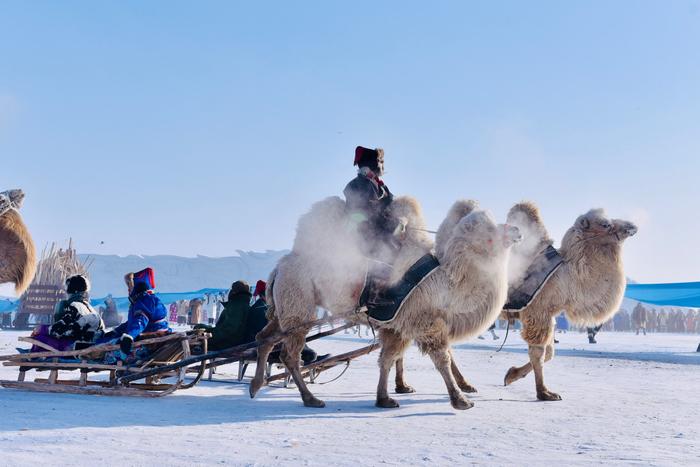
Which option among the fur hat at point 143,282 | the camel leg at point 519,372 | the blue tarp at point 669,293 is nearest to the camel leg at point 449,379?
the camel leg at point 519,372

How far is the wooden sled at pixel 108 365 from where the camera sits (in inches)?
280

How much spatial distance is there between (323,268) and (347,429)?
1.98 meters

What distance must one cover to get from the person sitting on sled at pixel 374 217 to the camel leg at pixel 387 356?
55cm

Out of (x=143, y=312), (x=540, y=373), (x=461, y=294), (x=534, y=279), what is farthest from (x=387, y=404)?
(x=143, y=312)

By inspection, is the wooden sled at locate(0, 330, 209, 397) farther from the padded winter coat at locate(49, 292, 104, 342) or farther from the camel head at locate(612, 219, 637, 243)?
the camel head at locate(612, 219, 637, 243)

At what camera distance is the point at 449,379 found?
6.45 metres

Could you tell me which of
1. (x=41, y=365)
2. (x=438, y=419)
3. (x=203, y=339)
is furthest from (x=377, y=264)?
(x=41, y=365)

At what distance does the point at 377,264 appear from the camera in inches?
270

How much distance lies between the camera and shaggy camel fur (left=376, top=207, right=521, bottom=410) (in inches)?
259

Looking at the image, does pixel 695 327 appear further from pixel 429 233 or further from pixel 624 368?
pixel 429 233

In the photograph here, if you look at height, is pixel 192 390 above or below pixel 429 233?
below

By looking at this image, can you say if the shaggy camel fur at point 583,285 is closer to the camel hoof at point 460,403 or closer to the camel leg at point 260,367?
the camel hoof at point 460,403

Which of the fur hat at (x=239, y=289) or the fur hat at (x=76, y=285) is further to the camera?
the fur hat at (x=239, y=289)

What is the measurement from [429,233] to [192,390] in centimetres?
335
